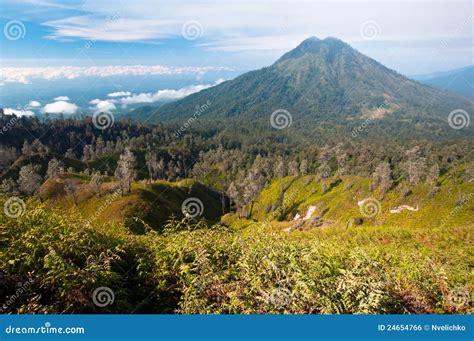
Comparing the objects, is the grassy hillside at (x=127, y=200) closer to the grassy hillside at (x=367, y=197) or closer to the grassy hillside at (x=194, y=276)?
the grassy hillside at (x=367, y=197)

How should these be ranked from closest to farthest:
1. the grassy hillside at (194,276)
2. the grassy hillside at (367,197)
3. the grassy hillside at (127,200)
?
the grassy hillside at (194,276) → the grassy hillside at (127,200) → the grassy hillside at (367,197)

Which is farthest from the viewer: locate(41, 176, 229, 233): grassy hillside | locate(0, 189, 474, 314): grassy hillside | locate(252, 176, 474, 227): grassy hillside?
locate(252, 176, 474, 227): grassy hillside

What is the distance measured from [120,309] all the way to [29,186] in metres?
108

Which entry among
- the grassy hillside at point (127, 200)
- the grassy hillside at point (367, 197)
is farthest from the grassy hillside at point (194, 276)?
the grassy hillside at point (127, 200)

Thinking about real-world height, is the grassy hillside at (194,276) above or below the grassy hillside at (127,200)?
above

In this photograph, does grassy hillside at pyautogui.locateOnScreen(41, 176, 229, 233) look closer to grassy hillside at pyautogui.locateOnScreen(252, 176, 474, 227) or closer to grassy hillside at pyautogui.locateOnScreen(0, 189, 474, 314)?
grassy hillside at pyautogui.locateOnScreen(252, 176, 474, 227)

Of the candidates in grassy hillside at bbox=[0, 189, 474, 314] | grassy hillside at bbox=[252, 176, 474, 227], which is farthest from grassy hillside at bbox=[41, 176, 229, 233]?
grassy hillside at bbox=[0, 189, 474, 314]

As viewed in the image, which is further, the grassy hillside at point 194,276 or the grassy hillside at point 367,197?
the grassy hillside at point 367,197

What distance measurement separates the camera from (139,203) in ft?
281

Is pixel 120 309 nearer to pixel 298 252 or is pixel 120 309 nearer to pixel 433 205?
pixel 298 252

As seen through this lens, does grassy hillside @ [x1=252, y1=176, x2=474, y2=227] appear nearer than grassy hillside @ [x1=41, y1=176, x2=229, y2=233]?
No

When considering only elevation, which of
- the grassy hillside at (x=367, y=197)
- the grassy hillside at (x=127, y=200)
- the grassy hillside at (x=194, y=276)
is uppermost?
the grassy hillside at (x=194, y=276)

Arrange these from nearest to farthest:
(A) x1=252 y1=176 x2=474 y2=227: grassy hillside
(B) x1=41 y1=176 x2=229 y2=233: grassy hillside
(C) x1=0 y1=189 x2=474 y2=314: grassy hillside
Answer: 1. (C) x1=0 y1=189 x2=474 y2=314: grassy hillside
2. (B) x1=41 y1=176 x2=229 y2=233: grassy hillside
3. (A) x1=252 y1=176 x2=474 y2=227: grassy hillside

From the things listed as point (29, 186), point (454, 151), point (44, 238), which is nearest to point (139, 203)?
point (29, 186)
